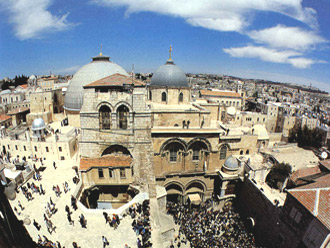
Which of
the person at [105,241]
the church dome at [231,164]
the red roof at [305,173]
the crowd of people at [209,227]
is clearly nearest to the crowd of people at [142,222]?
the person at [105,241]

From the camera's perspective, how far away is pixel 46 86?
52344mm

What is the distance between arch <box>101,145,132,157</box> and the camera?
45.4ft

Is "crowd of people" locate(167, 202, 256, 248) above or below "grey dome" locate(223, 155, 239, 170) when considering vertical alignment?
below

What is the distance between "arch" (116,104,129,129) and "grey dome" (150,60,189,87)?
917cm

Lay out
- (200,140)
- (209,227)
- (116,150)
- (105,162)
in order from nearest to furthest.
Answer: (105,162) < (116,150) < (209,227) < (200,140)

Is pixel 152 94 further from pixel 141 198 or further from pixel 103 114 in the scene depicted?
pixel 141 198

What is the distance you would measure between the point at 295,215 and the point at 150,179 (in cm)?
947

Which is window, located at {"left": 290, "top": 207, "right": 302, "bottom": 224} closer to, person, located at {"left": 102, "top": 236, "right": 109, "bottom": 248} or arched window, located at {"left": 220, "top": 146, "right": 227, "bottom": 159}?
arched window, located at {"left": 220, "top": 146, "right": 227, "bottom": 159}

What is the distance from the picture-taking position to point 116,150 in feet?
46.0

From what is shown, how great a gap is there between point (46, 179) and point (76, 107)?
29.6 feet

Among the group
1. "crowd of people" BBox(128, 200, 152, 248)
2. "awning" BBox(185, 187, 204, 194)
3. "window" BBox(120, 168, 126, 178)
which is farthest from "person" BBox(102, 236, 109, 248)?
"awning" BBox(185, 187, 204, 194)

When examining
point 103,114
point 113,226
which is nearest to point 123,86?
point 103,114

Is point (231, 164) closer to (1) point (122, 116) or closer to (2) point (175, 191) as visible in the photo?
(2) point (175, 191)

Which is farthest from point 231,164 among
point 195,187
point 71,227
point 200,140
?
point 71,227
